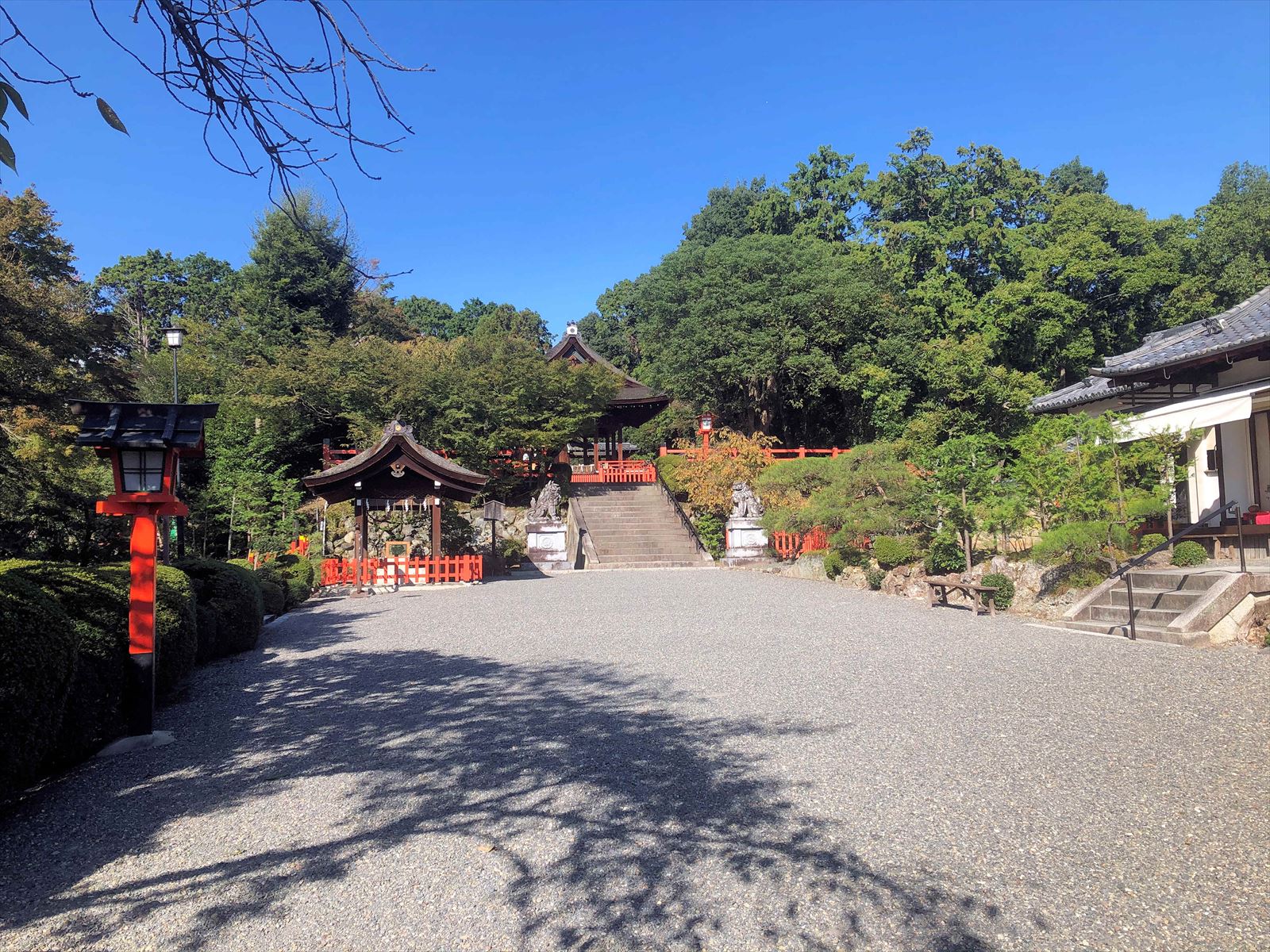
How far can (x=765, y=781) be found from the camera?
4145 mm

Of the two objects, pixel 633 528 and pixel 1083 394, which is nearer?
pixel 1083 394

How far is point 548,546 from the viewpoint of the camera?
779 inches

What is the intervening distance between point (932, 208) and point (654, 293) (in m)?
12.1

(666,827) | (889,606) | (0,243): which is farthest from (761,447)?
(666,827)

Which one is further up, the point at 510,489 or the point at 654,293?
the point at 654,293

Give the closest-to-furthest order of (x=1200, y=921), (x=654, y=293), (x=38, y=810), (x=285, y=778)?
(x=1200, y=921) < (x=38, y=810) < (x=285, y=778) < (x=654, y=293)

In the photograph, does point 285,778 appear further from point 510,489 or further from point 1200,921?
point 510,489

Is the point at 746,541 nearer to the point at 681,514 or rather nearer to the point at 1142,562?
the point at 681,514

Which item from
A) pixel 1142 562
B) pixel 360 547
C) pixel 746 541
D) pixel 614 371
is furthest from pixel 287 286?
pixel 1142 562

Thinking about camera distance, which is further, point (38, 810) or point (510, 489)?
point (510, 489)

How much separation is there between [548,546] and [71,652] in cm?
1571

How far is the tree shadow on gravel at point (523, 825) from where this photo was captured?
109 inches

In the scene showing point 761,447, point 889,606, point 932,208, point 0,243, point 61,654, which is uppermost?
point 932,208

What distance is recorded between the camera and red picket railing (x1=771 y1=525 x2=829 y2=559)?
17.3 meters
